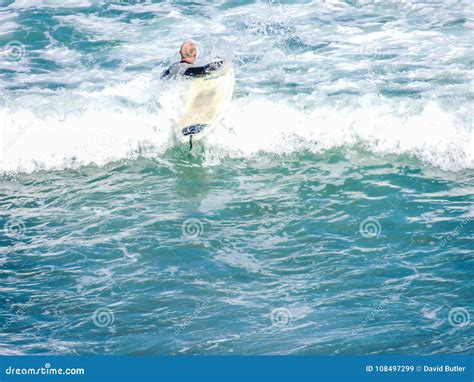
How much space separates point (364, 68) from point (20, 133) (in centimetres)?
639

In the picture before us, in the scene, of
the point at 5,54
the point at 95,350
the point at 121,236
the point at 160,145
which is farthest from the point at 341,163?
the point at 5,54

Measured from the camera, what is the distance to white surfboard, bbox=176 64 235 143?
41.2 feet

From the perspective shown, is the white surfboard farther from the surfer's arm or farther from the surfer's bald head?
the surfer's bald head

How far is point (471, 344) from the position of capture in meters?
7.57

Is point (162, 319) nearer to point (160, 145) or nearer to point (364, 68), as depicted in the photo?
point (160, 145)

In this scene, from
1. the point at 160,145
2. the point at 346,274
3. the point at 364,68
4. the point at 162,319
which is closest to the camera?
the point at 162,319
